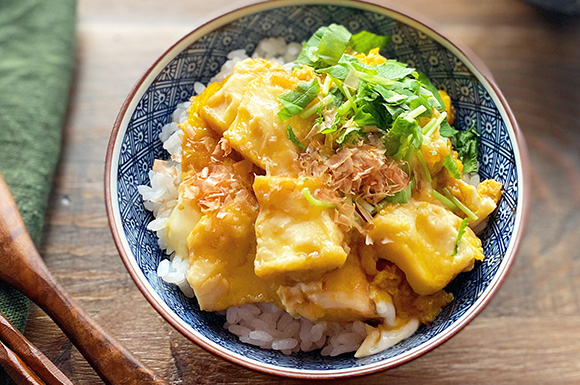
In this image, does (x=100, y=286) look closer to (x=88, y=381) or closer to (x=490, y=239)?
(x=88, y=381)

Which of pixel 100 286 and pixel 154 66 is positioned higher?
pixel 154 66

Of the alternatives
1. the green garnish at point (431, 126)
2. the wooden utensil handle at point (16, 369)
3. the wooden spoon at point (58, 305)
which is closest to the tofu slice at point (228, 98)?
the green garnish at point (431, 126)

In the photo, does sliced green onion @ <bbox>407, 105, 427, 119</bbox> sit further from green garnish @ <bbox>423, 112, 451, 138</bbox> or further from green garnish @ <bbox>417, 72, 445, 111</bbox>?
green garnish @ <bbox>417, 72, 445, 111</bbox>

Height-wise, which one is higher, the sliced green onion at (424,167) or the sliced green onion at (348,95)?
the sliced green onion at (348,95)

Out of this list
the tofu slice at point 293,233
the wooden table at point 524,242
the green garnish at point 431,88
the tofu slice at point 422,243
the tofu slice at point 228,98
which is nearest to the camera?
the tofu slice at point 293,233

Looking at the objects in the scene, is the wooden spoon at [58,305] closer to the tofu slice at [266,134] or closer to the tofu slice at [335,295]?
the tofu slice at [335,295]

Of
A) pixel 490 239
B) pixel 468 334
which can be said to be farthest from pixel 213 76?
pixel 468 334
